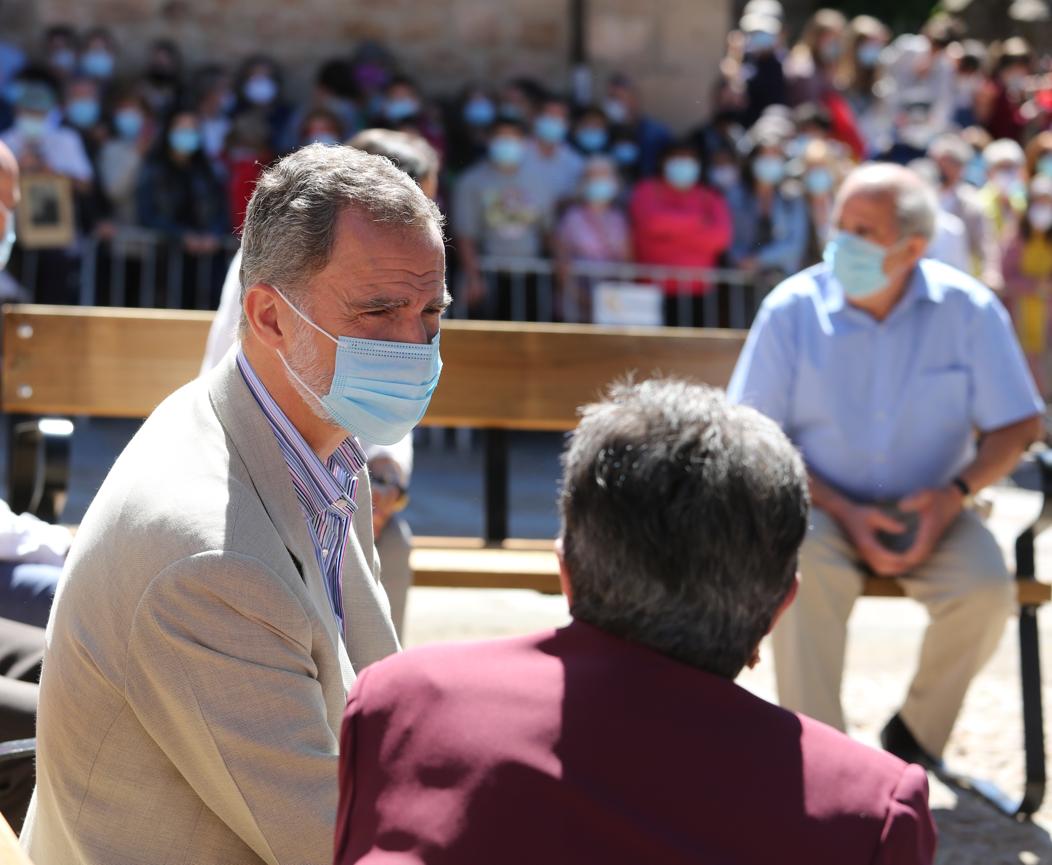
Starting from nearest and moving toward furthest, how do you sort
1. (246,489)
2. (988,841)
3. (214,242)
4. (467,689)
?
(467,689) → (246,489) → (988,841) → (214,242)

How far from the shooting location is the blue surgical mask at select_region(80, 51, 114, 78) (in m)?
10.5

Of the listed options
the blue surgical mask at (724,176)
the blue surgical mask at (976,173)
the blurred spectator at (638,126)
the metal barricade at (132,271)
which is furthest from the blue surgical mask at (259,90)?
the blue surgical mask at (976,173)

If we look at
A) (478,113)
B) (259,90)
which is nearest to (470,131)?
(478,113)

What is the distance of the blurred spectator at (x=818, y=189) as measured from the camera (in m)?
10.5

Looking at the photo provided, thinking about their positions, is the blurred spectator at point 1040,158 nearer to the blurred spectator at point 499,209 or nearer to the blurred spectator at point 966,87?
the blurred spectator at point 966,87

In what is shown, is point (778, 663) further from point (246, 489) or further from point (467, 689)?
point (467, 689)

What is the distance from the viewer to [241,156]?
9.74 m

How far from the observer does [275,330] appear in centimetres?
234

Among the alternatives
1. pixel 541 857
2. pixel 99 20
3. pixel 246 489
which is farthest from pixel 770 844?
pixel 99 20

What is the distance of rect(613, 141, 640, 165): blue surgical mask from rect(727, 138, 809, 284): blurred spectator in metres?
0.80

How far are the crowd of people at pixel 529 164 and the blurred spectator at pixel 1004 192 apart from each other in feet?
0.06

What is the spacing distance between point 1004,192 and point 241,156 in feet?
19.2

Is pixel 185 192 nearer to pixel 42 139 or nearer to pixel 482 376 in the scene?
pixel 42 139

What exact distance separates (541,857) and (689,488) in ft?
1.35
